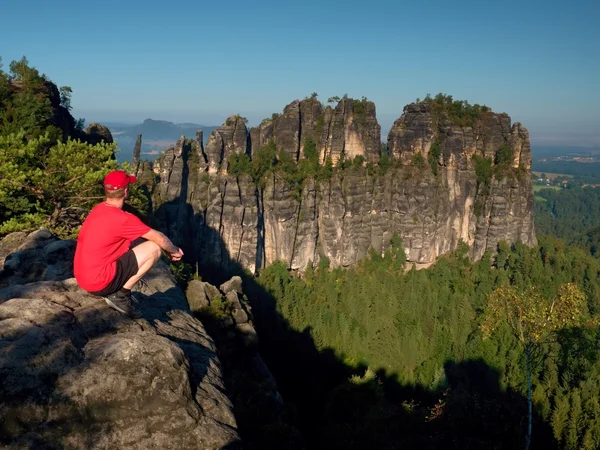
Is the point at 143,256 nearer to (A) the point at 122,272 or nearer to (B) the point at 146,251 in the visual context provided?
(B) the point at 146,251

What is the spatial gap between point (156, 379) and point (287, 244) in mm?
50393

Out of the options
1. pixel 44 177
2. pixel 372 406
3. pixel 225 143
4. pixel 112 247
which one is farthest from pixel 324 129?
pixel 112 247

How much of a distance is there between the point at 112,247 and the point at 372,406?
19.0m

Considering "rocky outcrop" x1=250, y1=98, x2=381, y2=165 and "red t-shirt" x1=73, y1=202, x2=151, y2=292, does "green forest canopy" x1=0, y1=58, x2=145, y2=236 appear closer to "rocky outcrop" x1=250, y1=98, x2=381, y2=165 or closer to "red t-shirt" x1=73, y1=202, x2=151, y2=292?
"red t-shirt" x1=73, y1=202, x2=151, y2=292

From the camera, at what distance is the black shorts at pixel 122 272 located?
22.6ft

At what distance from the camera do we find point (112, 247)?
6.67m

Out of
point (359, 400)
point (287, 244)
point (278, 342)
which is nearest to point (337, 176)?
point (287, 244)

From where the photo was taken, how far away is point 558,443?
88.3 ft

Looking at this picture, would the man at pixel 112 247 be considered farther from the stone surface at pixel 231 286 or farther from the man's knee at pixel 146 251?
the stone surface at pixel 231 286

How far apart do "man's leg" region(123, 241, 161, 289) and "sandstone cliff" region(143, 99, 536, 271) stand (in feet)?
154

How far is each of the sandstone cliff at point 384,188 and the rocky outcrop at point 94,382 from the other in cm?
4726

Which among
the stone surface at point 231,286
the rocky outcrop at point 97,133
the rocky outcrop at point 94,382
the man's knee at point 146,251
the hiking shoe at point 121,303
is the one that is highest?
the rocky outcrop at point 97,133

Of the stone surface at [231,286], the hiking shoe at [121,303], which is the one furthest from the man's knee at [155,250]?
the stone surface at [231,286]

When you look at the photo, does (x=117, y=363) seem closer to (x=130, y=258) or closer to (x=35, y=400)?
(x=35, y=400)
